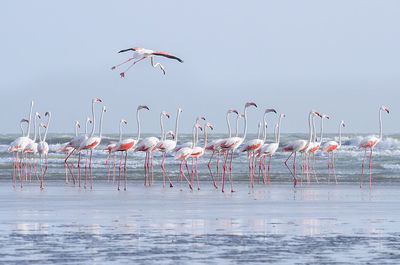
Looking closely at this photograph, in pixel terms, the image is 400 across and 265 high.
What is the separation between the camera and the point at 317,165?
3275 cm

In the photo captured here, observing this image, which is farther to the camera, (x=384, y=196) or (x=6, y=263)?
(x=384, y=196)

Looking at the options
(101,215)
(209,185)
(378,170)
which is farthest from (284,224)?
(378,170)

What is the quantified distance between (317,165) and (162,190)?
46.1 ft

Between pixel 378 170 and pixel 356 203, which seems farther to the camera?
pixel 378 170

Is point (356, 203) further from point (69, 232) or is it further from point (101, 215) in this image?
point (69, 232)

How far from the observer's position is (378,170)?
28734 millimetres

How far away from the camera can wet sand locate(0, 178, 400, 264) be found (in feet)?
27.8

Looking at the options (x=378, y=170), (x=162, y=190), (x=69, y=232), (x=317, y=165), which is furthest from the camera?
(x=317, y=165)

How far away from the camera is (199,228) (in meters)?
10.9

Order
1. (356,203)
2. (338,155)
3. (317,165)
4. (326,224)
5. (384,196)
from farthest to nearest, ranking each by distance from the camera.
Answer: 1. (338,155)
2. (317,165)
3. (384,196)
4. (356,203)
5. (326,224)

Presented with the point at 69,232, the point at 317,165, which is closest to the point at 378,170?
the point at 317,165

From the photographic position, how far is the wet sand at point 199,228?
27.8 ft

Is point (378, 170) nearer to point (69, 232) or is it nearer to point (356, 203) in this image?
point (356, 203)

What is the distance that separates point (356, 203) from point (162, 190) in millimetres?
5743
